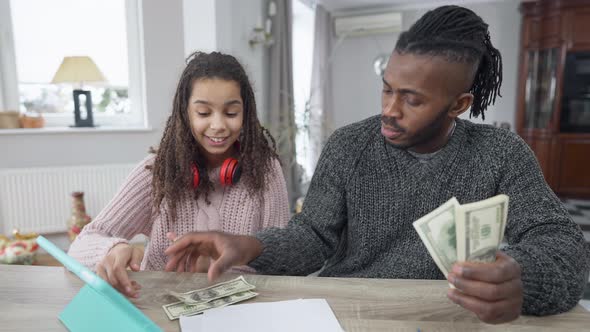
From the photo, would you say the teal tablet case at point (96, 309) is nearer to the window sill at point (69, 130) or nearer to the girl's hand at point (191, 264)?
the girl's hand at point (191, 264)

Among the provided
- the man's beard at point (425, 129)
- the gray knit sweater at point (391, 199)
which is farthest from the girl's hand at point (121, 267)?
the man's beard at point (425, 129)

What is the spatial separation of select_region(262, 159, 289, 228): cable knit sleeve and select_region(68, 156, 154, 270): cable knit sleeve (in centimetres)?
37

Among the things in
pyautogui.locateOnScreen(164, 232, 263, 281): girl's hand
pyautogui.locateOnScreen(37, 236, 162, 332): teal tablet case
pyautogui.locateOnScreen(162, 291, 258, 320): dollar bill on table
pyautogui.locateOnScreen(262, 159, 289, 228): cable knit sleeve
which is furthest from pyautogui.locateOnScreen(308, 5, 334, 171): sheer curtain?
pyautogui.locateOnScreen(37, 236, 162, 332): teal tablet case

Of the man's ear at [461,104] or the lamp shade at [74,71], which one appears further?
the lamp shade at [74,71]

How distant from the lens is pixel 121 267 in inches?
34.6

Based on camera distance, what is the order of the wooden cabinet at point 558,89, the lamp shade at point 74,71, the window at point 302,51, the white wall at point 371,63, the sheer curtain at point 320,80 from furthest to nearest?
the white wall at point 371,63
the sheer curtain at point 320,80
the window at point 302,51
the wooden cabinet at point 558,89
the lamp shade at point 74,71

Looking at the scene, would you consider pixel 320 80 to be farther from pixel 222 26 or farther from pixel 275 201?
pixel 275 201

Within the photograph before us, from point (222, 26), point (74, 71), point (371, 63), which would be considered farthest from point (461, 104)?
point (371, 63)

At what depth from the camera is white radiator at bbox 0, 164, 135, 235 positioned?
3115 mm

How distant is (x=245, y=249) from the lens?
0.96 m

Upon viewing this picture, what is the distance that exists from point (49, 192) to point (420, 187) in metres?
3.09

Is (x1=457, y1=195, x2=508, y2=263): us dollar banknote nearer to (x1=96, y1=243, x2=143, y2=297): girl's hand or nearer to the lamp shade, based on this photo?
(x1=96, y1=243, x2=143, y2=297): girl's hand

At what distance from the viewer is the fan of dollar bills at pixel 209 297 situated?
0.80 meters

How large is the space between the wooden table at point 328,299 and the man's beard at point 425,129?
36cm
